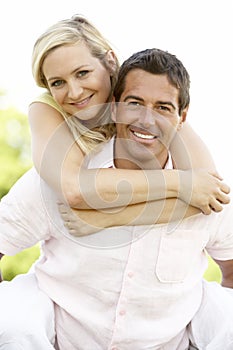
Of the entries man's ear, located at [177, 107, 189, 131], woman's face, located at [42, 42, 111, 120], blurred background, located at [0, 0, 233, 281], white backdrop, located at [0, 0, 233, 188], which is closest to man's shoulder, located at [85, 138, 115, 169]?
woman's face, located at [42, 42, 111, 120]

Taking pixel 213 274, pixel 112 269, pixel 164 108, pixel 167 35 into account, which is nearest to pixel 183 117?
pixel 164 108

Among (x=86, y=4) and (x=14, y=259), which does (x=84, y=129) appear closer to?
(x=14, y=259)

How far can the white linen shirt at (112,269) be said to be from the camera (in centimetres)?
183

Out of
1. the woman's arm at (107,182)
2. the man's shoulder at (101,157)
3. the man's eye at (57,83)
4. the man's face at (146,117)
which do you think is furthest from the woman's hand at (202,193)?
the man's eye at (57,83)

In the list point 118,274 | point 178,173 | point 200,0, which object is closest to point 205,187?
point 178,173

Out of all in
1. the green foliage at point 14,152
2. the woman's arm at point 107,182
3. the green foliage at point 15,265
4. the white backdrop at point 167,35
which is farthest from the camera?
the white backdrop at point 167,35

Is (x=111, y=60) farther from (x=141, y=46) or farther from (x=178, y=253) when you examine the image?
(x=141, y=46)

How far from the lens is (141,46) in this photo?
5.81 meters

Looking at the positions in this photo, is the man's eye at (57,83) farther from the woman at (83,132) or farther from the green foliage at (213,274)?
the green foliage at (213,274)

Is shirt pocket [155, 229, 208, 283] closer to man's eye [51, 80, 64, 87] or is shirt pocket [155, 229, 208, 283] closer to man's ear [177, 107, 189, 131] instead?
man's ear [177, 107, 189, 131]

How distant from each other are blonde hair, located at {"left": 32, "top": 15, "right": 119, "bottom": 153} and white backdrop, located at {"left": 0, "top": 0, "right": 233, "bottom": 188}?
3.48 meters

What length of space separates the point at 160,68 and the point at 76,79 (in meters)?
0.26

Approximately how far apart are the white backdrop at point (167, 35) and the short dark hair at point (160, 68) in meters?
3.57

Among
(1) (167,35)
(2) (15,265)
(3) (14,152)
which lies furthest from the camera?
(1) (167,35)
